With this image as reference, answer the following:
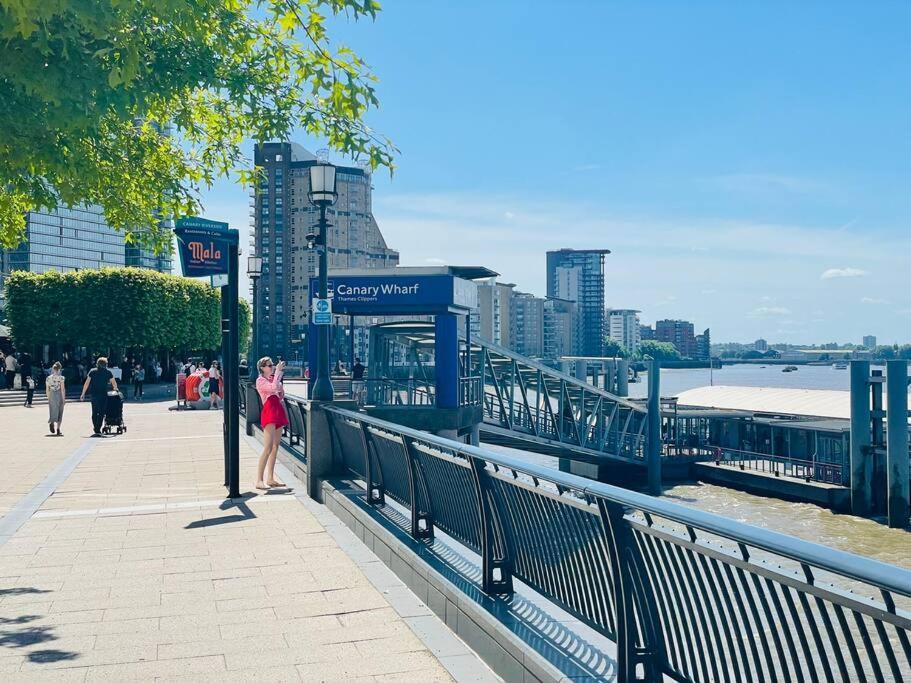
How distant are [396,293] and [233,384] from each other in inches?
518

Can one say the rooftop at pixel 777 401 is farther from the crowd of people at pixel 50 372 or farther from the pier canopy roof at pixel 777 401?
the crowd of people at pixel 50 372

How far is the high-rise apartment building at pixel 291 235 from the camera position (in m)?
164

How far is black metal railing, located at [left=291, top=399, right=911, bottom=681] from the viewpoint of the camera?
2592mm

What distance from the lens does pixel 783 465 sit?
1566 inches

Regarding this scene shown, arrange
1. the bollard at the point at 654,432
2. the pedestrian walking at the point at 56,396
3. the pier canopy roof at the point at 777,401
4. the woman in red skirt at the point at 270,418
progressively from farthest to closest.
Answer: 1. the pier canopy roof at the point at 777,401
2. the bollard at the point at 654,432
3. the pedestrian walking at the point at 56,396
4. the woman in red skirt at the point at 270,418

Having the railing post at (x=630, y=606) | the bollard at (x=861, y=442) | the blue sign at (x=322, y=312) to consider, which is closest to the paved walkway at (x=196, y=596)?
the railing post at (x=630, y=606)

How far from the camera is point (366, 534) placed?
827 centimetres

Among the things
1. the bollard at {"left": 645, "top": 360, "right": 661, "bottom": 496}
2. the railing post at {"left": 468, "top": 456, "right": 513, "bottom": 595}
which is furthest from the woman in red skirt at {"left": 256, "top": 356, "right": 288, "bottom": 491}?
the bollard at {"left": 645, "top": 360, "right": 661, "bottom": 496}

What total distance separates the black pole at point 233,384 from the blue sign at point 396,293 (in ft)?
39.0

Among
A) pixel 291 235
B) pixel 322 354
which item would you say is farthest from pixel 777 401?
pixel 291 235

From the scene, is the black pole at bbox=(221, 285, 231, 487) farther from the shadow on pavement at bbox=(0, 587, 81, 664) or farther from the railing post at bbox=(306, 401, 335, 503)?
the shadow on pavement at bbox=(0, 587, 81, 664)

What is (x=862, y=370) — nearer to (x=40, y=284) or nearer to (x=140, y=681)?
(x=140, y=681)

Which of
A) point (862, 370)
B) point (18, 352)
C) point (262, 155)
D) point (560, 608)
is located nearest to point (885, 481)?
point (862, 370)

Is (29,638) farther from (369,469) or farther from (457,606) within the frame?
(369,469)
